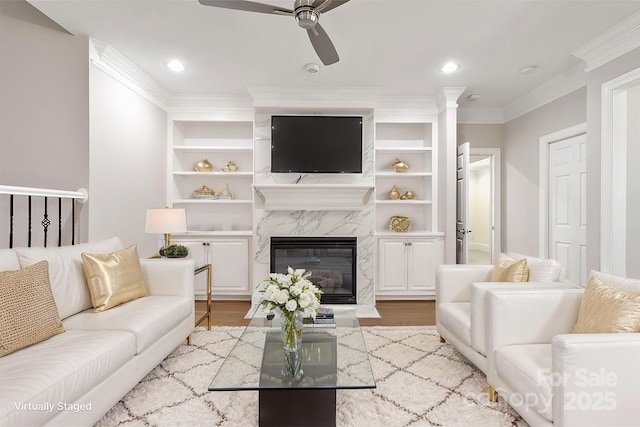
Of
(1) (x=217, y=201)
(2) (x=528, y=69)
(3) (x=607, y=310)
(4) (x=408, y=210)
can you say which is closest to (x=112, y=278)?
(1) (x=217, y=201)

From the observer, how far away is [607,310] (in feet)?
5.48

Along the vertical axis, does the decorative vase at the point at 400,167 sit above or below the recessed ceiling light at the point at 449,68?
below

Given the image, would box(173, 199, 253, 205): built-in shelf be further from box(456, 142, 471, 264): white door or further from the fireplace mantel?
box(456, 142, 471, 264): white door

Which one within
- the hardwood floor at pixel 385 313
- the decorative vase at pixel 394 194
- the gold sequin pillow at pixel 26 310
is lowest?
the hardwood floor at pixel 385 313

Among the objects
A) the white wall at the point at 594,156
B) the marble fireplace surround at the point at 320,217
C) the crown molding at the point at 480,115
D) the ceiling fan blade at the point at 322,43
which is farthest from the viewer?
the crown molding at the point at 480,115

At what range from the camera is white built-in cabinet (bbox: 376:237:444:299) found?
14.0ft

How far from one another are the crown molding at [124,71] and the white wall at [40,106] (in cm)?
10

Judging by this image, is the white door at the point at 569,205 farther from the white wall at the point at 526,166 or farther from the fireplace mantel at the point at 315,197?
the fireplace mantel at the point at 315,197

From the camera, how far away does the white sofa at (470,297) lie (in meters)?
2.13

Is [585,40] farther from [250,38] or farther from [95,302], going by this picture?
[95,302]

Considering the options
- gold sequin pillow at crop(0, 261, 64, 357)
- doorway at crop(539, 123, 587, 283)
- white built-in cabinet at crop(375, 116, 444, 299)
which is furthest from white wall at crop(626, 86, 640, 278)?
gold sequin pillow at crop(0, 261, 64, 357)

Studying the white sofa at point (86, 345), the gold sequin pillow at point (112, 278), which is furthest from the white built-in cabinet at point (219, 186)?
the gold sequin pillow at point (112, 278)

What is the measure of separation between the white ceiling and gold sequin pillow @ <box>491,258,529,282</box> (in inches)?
71.5

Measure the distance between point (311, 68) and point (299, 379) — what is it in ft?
9.30
